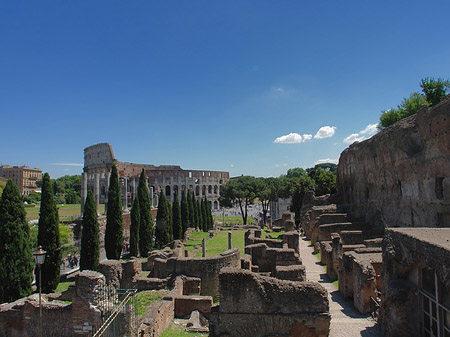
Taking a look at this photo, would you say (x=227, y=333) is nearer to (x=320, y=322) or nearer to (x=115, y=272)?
(x=320, y=322)

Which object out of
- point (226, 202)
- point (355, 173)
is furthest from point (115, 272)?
A: point (226, 202)

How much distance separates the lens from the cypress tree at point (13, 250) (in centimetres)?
1167

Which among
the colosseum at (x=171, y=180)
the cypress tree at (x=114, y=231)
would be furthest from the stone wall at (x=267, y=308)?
the colosseum at (x=171, y=180)

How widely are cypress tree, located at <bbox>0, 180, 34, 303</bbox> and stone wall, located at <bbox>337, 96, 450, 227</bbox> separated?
19.9 metres

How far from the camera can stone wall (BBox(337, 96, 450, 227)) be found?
14922 mm

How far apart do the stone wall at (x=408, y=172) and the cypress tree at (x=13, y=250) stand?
65.2 feet

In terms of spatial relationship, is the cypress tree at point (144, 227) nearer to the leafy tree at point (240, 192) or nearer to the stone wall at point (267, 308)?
the stone wall at point (267, 308)

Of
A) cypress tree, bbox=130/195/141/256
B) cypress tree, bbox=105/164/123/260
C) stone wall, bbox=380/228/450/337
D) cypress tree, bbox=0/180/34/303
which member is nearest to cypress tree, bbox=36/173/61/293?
cypress tree, bbox=0/180/34/303

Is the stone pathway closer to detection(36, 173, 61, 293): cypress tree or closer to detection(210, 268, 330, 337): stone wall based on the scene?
detection(210, 268, 330, 337): stone wall

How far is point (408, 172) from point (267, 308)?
15.9m

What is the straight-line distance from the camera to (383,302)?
769 cm

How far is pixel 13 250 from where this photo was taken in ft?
39.3

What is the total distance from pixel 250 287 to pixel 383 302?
3.69 meters

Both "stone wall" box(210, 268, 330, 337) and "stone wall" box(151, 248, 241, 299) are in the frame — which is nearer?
"stone wall" box(210, 268, 330, 337)
